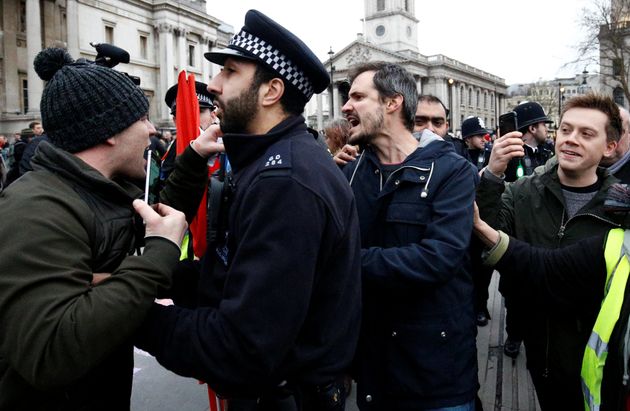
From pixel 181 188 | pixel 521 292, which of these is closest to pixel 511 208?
pixel 521 292

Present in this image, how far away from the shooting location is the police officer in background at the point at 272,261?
151 cm

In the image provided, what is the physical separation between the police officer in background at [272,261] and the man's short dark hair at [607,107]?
1874mm

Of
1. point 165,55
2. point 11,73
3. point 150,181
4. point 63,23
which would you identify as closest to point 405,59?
point 165,55

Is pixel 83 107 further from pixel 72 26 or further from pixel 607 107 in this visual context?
pixel 72 26

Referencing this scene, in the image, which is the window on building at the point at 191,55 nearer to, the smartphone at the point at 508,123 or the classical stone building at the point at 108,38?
the classical stone building at the point at 108,38

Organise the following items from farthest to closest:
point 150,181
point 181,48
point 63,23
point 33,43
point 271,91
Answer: point 181,48
point 63,23
point 33,43
point 150,181
point 271,91

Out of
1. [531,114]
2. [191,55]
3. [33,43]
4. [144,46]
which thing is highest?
[191,55]

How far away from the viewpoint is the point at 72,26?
3319cm

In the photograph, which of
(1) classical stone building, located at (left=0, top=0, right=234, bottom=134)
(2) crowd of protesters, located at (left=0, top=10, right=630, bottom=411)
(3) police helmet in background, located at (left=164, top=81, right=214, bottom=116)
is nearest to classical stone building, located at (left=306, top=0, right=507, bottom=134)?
(1) classical stone building, located at (left=0, top=0, right=234, bottom=134)

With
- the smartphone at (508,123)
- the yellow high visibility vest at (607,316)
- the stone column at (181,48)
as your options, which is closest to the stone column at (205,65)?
the stone column at (181,48)

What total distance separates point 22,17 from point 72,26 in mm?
2886

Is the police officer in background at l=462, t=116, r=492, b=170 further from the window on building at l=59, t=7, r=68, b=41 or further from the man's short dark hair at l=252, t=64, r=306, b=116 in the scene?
the window on building at l=59, t=7, r=68, b=41

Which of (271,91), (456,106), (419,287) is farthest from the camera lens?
(456,106)

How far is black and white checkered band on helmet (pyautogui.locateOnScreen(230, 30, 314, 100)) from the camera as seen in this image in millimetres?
1796
